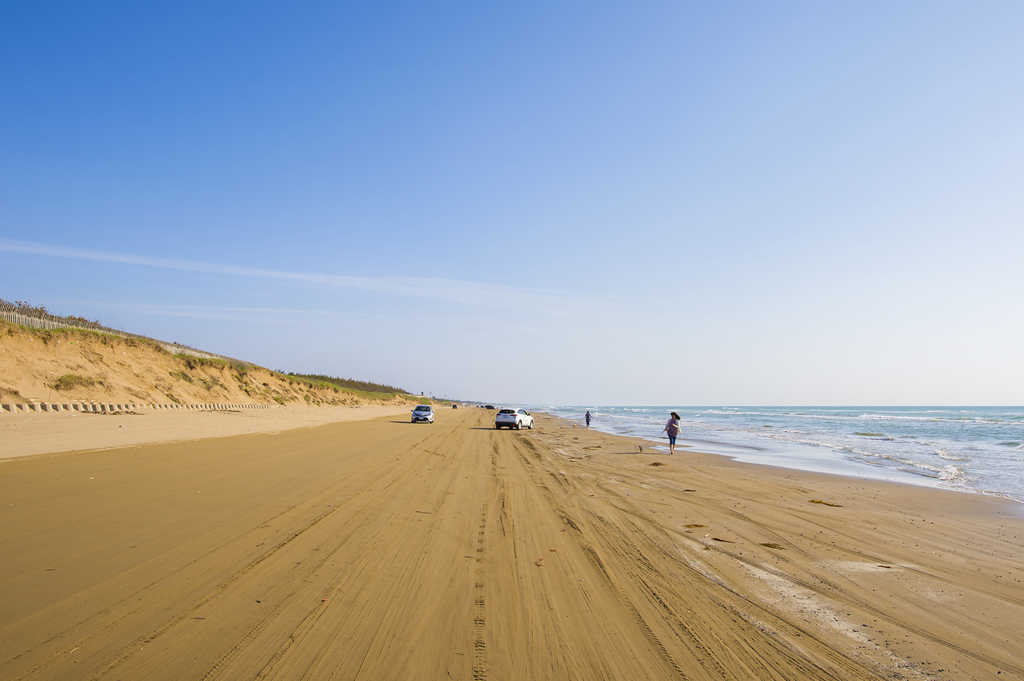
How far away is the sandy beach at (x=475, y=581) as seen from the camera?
3.78 meters

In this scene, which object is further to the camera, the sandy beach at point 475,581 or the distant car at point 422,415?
the distant car at point 422,415

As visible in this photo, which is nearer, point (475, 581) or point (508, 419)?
point (475, 581)

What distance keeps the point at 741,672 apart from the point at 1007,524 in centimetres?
1023

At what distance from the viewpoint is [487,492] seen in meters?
10.9

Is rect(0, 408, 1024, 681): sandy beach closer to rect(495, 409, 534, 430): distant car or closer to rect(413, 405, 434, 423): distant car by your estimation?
rect(495, 409, 534, 430): distant car

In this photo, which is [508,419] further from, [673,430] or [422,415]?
[673,430]

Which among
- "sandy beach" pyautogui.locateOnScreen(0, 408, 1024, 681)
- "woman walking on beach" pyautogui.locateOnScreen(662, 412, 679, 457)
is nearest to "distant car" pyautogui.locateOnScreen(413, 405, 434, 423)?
"woman walking on beach" pyautogui.locateOnScreen(662, 412, 679, 457)

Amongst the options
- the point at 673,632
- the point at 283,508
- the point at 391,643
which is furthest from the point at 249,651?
the point at 283,508

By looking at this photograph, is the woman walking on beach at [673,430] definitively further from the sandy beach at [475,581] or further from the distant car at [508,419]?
the distant car at [508,419]

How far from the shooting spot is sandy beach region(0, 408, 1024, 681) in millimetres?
3779

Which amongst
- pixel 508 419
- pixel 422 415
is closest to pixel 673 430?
pixel 508 419

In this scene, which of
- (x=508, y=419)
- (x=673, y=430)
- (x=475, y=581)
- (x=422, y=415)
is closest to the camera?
(x=475, y=581)

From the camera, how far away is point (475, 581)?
5445mm

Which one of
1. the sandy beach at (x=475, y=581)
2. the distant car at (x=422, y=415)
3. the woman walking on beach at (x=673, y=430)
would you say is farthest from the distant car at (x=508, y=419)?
the sandy beach at (x=475, y=581)
